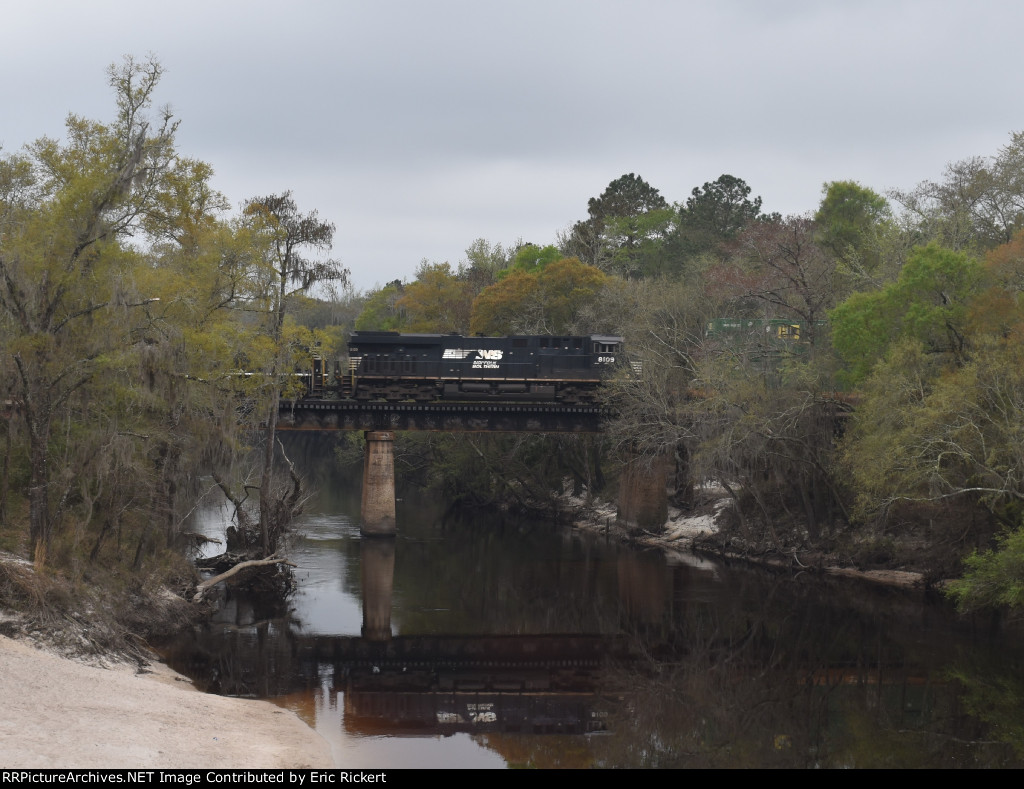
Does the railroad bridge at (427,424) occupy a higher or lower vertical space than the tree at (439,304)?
lower

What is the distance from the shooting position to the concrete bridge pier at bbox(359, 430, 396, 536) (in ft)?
182

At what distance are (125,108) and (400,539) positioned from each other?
3100 centimetres

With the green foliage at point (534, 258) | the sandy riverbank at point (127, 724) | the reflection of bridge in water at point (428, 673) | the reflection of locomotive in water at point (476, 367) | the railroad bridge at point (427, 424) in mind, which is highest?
the green foliage at point (534, 258)

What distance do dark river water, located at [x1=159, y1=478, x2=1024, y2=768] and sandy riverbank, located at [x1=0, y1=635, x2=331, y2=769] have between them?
5.24 ft

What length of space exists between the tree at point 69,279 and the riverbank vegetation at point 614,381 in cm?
8

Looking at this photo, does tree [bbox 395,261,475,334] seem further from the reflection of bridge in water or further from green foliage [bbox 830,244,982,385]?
the reflection of bridge in water

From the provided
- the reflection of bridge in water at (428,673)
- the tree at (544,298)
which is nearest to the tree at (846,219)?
the tree at (544,298)

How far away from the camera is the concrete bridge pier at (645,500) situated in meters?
58.8

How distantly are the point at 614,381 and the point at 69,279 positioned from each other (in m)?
30.2

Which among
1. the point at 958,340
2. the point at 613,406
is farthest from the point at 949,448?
the point at 613,406

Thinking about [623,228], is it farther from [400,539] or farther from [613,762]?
[613,762]

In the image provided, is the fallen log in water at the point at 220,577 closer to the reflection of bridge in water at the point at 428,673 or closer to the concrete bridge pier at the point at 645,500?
the reflection of bridge in water at the point at 428,673

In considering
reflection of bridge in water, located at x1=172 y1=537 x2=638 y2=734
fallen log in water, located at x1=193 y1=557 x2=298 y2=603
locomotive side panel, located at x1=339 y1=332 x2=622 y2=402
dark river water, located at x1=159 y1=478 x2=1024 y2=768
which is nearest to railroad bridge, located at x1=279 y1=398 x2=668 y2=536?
locomotive side panel, located at x1=339 y1=332 x2=622 y2=402
